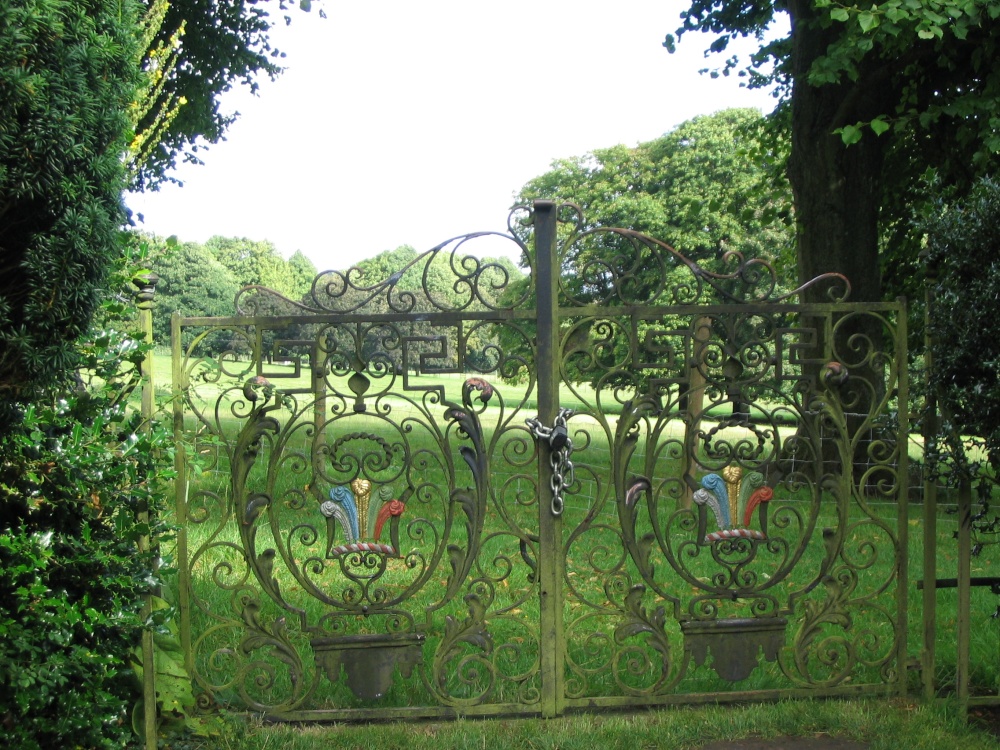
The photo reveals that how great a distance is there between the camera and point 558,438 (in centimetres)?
448

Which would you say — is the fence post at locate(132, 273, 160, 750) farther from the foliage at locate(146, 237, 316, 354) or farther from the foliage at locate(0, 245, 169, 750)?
the foliage at locate(146, 237, 316, 354)

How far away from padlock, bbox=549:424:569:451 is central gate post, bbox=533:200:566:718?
0.15 ft

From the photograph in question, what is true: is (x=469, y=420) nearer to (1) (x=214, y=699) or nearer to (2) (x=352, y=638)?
(2) (x=352, y=638)

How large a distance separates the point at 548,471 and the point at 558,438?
207 millimetres

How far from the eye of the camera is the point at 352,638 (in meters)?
4.56

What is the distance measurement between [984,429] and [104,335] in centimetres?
402

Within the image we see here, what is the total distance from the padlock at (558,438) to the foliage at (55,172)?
6.90ft

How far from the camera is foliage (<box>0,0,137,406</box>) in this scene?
3.35 m

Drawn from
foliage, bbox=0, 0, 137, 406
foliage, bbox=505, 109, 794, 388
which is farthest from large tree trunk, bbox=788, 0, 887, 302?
foliage, bbox=505, 109, 794, 388

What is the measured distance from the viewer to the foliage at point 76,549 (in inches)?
143

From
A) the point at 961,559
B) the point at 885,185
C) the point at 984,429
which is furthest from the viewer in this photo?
the point at 885,185

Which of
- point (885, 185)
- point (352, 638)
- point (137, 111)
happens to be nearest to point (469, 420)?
point (352, 638)

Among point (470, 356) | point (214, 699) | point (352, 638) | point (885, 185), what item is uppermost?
point (885, 185)

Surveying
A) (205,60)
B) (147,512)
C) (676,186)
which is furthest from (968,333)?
(676,186)
